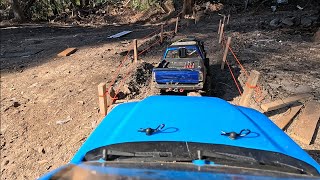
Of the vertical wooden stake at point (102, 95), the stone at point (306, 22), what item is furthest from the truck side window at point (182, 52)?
the stone at point (306, 22)

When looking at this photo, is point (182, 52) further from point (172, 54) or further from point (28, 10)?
point (28, 10)

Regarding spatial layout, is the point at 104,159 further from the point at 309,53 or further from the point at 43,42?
the point at 43,42

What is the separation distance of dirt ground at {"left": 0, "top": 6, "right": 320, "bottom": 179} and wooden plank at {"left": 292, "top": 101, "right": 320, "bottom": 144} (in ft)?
0.57

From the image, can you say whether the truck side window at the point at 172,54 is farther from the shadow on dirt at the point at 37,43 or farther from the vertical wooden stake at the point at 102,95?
the shadow on dirt at the point at 37,43

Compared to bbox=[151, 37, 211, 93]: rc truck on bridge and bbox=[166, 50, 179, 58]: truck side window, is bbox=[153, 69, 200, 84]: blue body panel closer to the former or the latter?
bbox=[151, 37, 211, 93]: rc truck on bridge

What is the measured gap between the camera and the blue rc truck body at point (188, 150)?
2.22 metres

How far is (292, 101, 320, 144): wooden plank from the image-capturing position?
5634 millimetres

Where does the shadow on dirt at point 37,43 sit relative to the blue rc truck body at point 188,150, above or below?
below

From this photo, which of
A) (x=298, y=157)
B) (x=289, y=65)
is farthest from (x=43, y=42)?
(x=298, y=157)

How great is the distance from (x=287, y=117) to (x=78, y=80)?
667 centimetres

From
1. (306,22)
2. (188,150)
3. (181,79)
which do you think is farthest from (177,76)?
(306,22)

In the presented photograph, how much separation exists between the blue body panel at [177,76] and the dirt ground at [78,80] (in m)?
1.15

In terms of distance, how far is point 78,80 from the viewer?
9.97 metres

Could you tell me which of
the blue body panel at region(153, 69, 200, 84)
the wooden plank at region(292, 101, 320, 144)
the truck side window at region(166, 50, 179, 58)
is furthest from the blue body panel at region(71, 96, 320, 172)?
the truck side window at region(166, 50, 179, 58)
